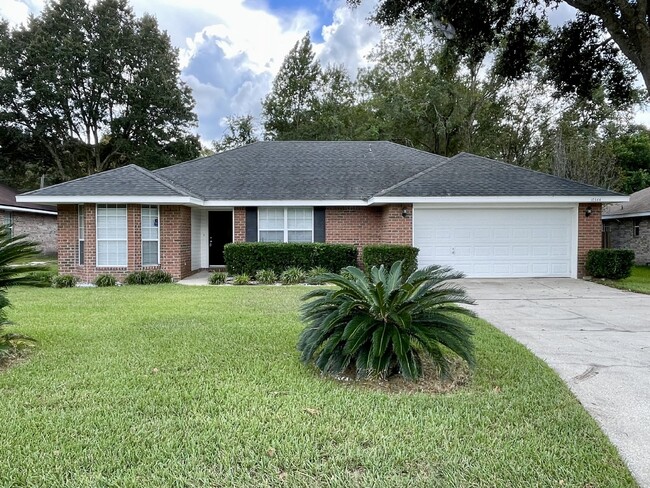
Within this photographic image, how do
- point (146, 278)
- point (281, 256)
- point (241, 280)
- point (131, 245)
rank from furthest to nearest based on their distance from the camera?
point (281, 256)
point (131, 245)
point (146, 278)
point (241, 280)

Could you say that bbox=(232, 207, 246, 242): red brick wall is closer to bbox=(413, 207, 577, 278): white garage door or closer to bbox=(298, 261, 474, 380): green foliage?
bbox=(413, 207, 577, 278): white garage door

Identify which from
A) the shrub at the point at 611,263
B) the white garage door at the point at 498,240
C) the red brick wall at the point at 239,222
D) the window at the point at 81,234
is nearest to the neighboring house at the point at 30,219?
the window at the point at 81,234

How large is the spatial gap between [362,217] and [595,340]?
8.60 meters

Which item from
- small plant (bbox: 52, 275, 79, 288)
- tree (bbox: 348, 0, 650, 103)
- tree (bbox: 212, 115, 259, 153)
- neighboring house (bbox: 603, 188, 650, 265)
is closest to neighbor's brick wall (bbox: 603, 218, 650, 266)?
neighboring house (bbox: 603, 188, 650, 265)

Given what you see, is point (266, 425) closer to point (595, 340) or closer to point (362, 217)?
point (595, 340)

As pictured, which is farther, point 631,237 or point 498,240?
point 631,237

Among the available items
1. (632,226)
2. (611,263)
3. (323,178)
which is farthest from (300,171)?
(632,226)

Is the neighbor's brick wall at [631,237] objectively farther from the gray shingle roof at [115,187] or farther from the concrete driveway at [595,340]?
the gray shingle roof at [115,187]

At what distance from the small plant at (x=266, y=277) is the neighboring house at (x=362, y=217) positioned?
185 cm

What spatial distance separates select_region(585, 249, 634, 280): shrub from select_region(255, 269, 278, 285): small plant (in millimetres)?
9462

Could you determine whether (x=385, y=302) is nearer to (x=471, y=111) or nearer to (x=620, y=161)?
(x=471, y=111)

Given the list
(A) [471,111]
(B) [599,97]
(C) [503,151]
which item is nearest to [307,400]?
(B) [599,97]

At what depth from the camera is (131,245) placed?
12.2m

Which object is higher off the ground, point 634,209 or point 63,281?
point 634,209
